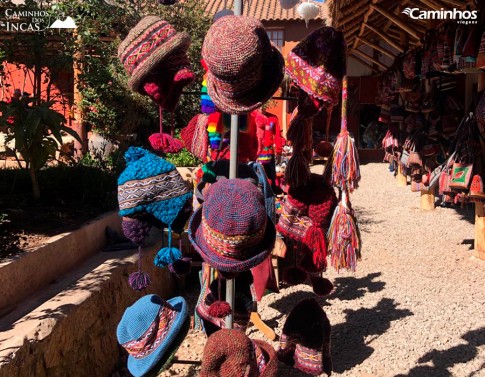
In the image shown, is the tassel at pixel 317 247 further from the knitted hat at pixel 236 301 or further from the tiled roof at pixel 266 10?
the tiled roof at pixel 266 10

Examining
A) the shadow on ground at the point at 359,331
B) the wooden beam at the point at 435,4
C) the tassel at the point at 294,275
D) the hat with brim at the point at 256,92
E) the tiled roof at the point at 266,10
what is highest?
the tiled roof at the point at 266,10

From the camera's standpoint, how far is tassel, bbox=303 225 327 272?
2.06 m

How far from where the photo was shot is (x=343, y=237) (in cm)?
205

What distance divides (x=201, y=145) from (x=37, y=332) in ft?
3.79

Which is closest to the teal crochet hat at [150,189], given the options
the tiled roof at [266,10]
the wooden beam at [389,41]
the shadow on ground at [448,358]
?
the shadow on ground at [448,358]

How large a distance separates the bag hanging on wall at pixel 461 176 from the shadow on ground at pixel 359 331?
1360 millimetres

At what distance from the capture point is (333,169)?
2070 millimetres

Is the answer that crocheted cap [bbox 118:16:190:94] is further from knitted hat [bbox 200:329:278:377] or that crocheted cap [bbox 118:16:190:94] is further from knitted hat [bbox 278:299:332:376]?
knitted hat [bbox 278:299:332:376]

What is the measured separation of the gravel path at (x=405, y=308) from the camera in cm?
324

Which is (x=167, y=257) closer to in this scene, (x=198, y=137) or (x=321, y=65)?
(x=198, y=137)

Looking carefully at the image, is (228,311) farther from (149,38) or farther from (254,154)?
(149,38)

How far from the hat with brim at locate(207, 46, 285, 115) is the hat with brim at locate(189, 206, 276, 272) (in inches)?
16.2

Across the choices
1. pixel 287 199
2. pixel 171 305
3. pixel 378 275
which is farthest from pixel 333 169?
pixel 378 275

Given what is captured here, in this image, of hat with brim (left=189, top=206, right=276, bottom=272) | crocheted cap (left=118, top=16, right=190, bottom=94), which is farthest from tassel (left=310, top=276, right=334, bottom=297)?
crocheted cap (left=118, top=16, right=190, bottom=94)
